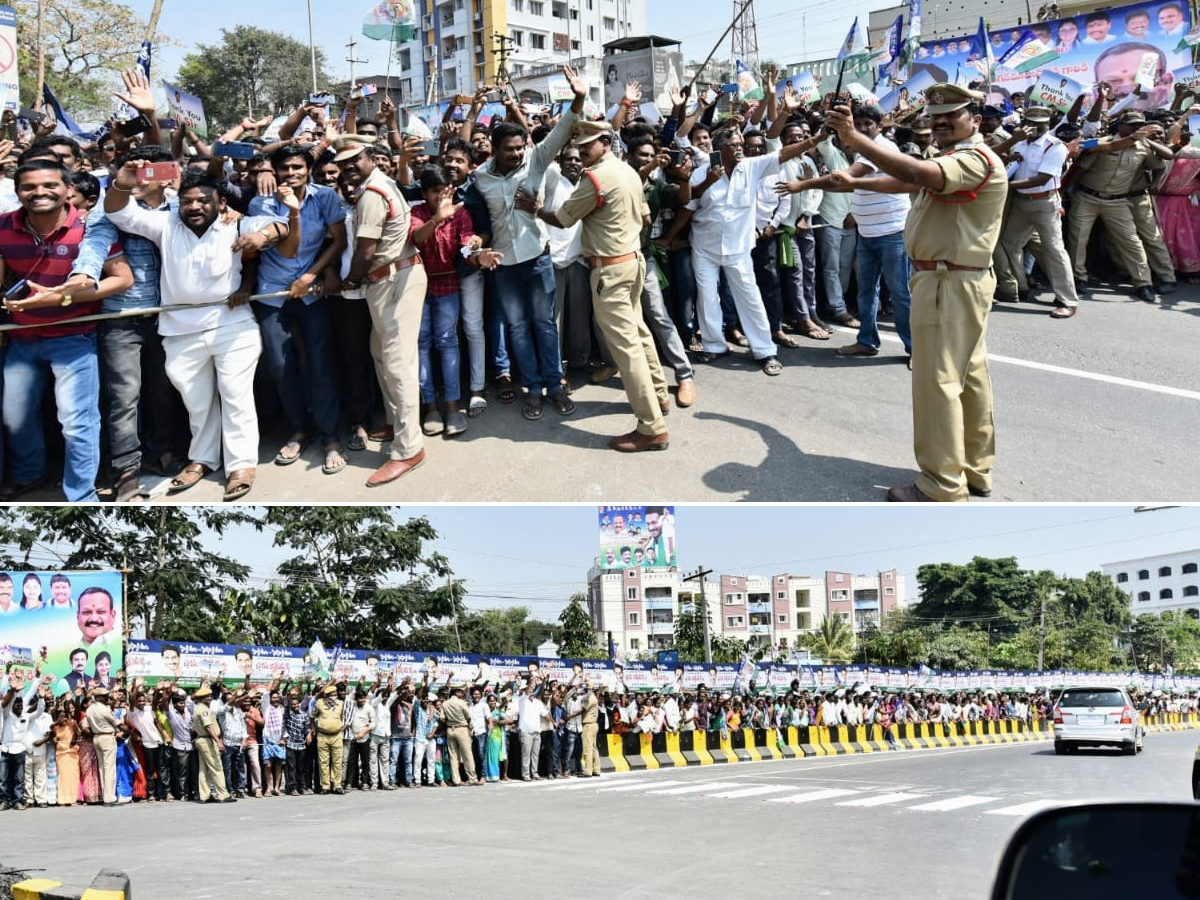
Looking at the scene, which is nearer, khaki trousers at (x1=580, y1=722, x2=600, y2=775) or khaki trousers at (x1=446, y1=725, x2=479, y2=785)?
khaki trousers at (x1=446, y1=725, x2=479, y2=785)

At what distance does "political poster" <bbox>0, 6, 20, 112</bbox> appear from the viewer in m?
11.4

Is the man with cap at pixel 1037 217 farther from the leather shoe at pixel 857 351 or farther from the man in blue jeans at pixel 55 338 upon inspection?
the man in blue jeans at pixel 55 338

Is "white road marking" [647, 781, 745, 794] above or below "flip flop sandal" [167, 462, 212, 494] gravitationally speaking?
below

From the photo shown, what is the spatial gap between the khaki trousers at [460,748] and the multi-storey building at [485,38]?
7616cm

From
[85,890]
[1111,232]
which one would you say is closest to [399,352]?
[85,890]

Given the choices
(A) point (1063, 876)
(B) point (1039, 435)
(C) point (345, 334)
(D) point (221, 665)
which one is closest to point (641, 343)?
(C) point (345, 334)

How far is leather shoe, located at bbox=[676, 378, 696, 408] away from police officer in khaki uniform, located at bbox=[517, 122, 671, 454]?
2.62ft

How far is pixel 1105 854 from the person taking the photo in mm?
1638

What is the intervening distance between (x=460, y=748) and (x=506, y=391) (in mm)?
7639

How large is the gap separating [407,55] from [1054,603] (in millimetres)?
70999

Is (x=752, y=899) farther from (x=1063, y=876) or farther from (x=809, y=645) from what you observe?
(x=809, y=645)

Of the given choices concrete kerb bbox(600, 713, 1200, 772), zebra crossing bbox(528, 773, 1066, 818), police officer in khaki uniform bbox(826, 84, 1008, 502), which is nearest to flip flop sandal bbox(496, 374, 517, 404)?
police officer in khaki uniform bbox(826, 84, 1008, 502)

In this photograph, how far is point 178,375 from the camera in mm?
8570

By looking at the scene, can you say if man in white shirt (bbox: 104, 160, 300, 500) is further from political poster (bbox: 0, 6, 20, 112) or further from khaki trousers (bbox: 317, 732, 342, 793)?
khaki trousers (bbox: 317, 732, 342, 793)
